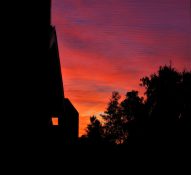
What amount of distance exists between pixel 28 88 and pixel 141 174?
8.08 meters

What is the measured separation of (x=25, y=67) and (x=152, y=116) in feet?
14.2

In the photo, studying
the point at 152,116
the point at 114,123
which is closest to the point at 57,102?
the point at 152,116

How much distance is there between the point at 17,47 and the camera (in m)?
4.17

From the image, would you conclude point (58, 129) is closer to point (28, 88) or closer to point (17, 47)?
point (28, 88)

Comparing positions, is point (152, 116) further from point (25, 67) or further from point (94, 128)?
point (94, 128)

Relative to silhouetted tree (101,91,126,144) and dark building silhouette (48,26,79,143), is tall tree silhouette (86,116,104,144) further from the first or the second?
dark building silhouette (48,26,79,143)

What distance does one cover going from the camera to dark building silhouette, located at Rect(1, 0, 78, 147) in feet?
12.8

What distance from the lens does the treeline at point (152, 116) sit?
7.33 meters

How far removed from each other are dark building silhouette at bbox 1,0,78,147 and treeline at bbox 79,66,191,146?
3.15m

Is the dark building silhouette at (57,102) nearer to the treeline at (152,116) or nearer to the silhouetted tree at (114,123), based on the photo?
the treeline at (152,116)

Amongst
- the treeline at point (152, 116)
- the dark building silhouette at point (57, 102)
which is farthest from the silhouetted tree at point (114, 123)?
the dark building silhouette at point (57, 102)

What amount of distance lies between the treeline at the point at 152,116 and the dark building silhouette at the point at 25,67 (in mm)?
3155

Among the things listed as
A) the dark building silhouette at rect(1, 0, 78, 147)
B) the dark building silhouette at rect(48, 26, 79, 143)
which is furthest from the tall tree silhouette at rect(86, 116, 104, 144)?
the dark building silhouette at rect(1, 0, 78, 147)

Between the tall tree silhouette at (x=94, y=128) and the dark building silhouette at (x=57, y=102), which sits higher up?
the tall tree silhouette at (x=94, y=128)
